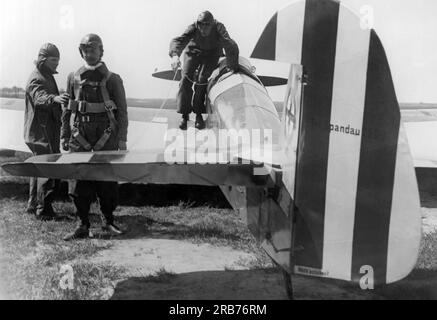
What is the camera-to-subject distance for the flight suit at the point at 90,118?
15.8 feet

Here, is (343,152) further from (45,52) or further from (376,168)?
(45,52)

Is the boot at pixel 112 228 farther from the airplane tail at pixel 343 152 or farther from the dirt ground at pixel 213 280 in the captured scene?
the airplane tail at pixel 343 152

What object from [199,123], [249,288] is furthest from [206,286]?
[199,123]

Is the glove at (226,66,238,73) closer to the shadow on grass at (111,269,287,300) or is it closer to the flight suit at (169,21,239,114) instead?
the flight suit at (169,21,239,114)

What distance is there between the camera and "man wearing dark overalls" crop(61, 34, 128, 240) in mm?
4785

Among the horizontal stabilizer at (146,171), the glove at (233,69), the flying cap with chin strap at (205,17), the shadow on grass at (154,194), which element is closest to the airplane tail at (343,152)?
the horizontal stabilizer at (146,171)

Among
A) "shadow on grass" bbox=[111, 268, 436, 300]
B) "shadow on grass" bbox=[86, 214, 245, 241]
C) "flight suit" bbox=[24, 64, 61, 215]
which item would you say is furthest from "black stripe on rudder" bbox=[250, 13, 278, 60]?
"flight suit" bbox=[24, 64, 61, 215]

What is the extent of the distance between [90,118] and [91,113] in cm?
6

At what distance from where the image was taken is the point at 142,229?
5.41 metres

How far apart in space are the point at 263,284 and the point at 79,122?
2.68m

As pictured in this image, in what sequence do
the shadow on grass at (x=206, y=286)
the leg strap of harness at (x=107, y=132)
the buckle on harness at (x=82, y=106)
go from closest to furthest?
the shadow on grass at (x=206, y=286) → the buckle on harness at (x=82, y=106) → the leg strap of harness at (x=107, y=132)

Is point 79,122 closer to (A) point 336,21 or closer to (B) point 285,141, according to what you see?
(B) point 285,141
